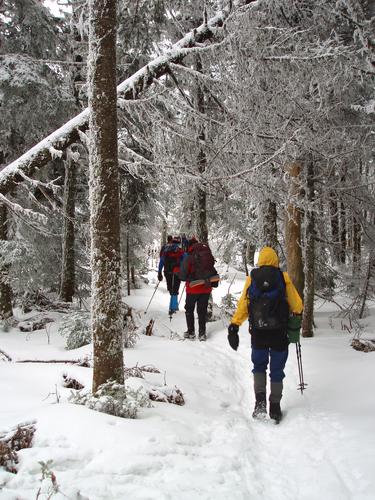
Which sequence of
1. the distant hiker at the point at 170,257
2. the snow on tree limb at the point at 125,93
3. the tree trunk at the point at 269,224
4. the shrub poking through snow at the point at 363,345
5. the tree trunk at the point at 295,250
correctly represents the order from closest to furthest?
1. the snow on tree limb at the point at 125,93
2. the shrub poking through snow at the point at 363,345
3. the tree trunk at the point at 295,250
4. the tree trunk at the point at 269,224
5. the distant hiker at the point at 170,257

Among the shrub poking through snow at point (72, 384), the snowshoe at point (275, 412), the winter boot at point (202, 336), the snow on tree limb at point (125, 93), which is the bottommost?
the winter boot at point (202, 336)

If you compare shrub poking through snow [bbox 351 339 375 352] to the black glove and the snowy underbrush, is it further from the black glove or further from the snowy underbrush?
the snowy underbrush

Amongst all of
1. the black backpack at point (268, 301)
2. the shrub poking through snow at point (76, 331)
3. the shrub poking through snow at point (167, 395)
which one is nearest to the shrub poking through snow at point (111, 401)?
the shrub poking through snow at point (167, 395)

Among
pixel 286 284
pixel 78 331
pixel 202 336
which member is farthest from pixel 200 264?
pixel 286 284

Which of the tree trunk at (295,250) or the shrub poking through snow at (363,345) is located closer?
the shrub poking through snow at (363,345)

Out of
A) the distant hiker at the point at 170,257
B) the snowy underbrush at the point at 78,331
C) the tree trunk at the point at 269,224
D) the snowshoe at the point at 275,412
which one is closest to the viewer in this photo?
the snowshoe at the point at 275,412

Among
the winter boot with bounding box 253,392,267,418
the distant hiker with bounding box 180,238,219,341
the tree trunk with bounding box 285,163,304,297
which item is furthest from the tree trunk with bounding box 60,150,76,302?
the winter boot with bounding box 253,392,267,418

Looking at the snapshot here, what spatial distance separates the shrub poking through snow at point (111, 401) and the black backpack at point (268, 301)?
1900mm

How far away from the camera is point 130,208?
15.5 meters

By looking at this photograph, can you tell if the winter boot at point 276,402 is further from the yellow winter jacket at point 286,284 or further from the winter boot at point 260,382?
the yellow winter jacket at point 286,284

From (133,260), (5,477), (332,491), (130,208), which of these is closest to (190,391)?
(332,491)

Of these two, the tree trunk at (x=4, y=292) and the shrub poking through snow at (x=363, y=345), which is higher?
the tree trunk at (x=4, y=292)

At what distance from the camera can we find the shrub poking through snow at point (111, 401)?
165 inches

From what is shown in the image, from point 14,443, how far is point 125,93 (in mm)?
5138
